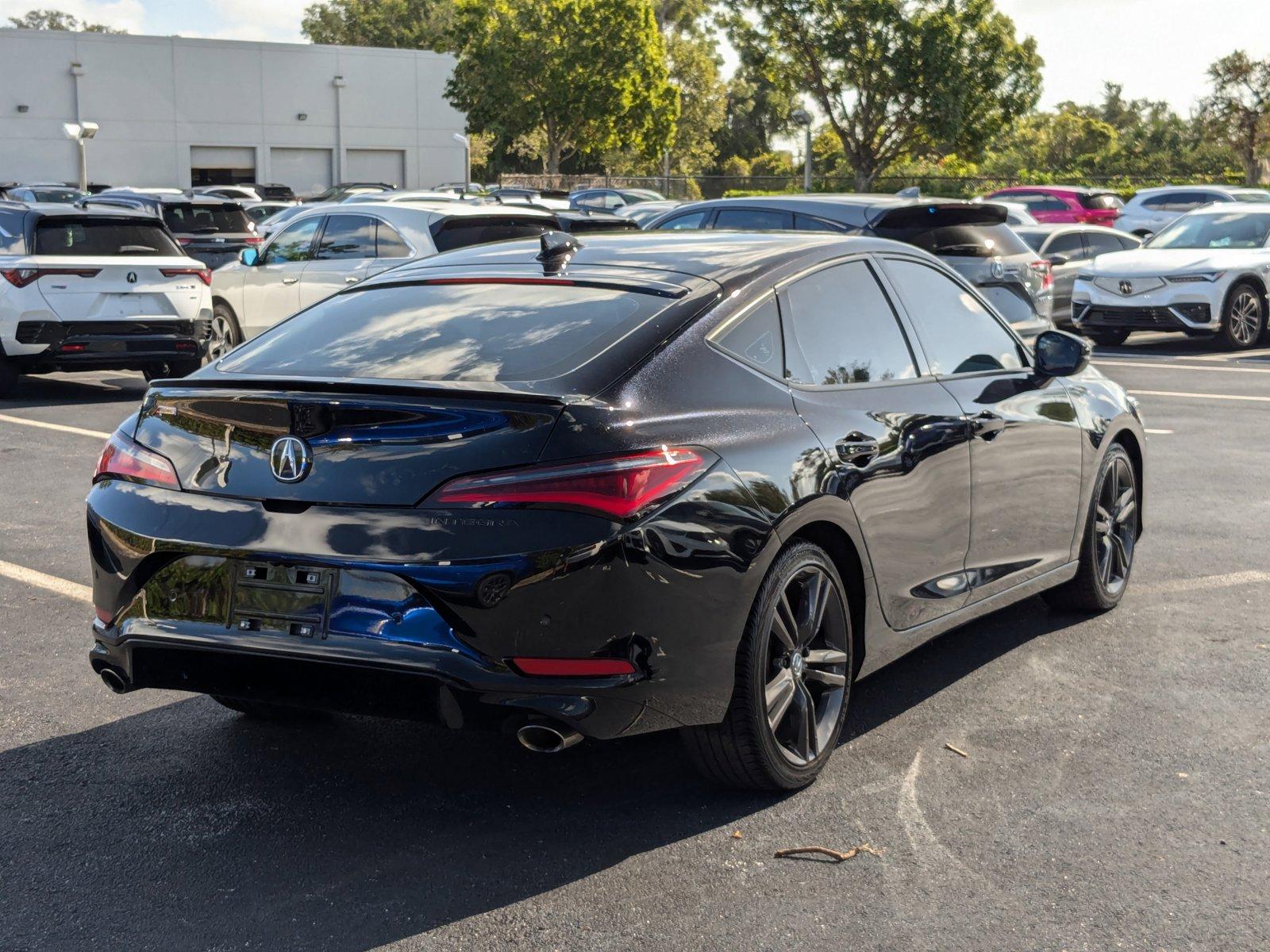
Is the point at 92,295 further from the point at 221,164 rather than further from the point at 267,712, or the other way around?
the point at 221,164

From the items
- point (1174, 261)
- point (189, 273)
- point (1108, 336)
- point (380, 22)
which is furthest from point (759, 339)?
point (380, 22)

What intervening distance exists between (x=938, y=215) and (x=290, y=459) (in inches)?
367

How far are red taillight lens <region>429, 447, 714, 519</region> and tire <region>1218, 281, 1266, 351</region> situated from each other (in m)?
15.8

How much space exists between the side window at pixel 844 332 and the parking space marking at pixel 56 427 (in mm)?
7481

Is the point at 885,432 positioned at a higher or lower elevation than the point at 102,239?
lower

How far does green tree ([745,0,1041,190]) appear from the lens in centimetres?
4750

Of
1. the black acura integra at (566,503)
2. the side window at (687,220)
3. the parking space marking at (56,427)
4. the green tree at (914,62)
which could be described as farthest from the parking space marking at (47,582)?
the green tree at (914,62)

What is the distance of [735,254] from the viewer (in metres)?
4.76

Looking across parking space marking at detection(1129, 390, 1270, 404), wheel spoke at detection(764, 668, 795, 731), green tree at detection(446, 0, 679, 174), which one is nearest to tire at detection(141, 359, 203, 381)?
parking space marking at detection(1129, 390, 1270, 404)

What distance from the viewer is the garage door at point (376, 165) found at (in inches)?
2331

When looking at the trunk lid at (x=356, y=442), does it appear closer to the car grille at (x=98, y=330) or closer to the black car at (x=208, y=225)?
the car grille at (x=98, y=330)

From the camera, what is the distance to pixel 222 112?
5647 cm

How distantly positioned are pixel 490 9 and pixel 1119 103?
5478 centimetres

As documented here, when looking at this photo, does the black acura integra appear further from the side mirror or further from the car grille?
the car grille
